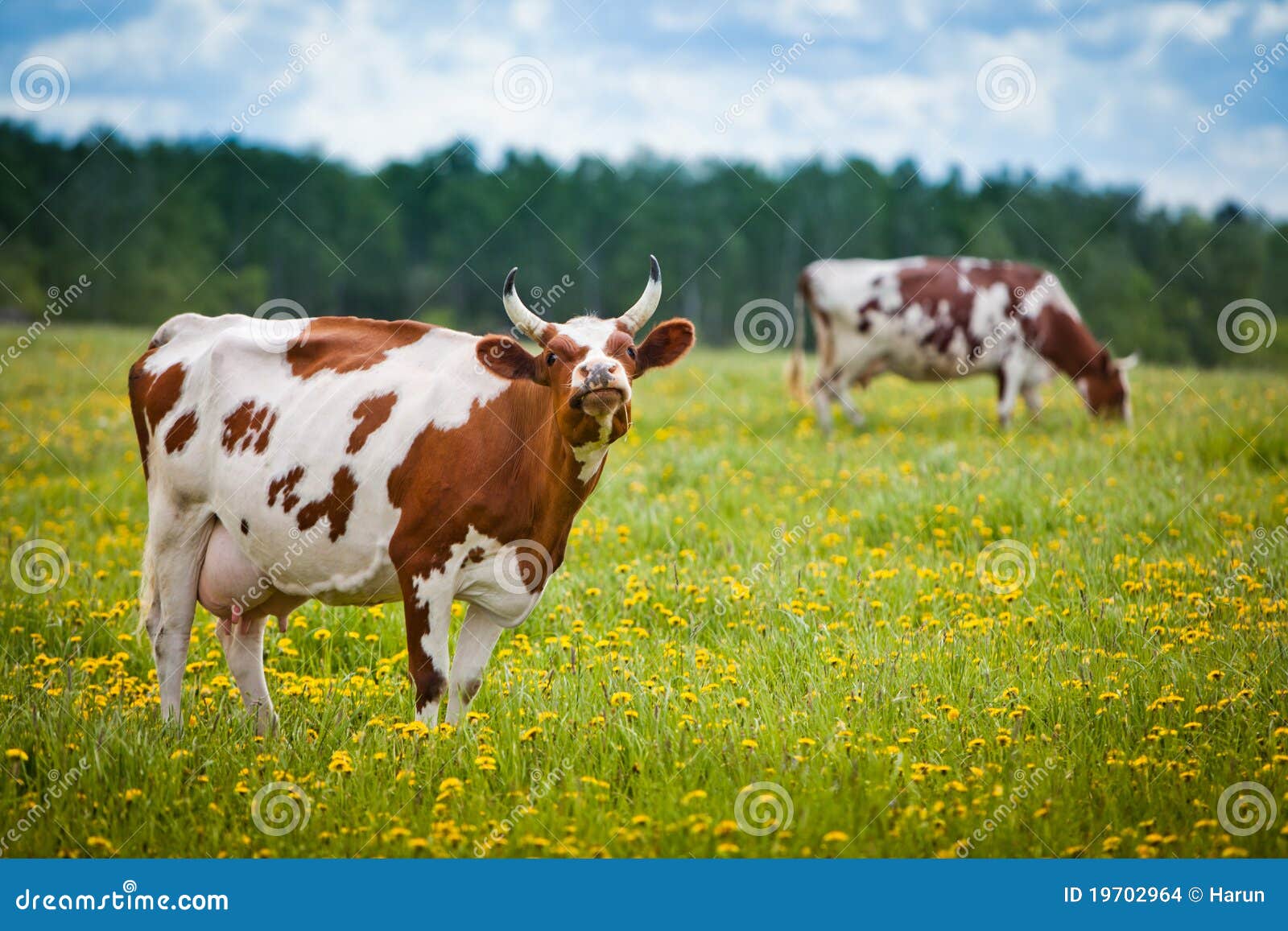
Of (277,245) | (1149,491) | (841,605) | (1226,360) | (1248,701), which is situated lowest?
(1248,701)

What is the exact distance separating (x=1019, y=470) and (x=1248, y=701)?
494 centimetres

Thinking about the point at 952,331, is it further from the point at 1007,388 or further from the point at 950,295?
the point at 1007,388

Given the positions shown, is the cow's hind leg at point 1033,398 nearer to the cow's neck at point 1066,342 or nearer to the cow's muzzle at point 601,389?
the cow's neck at point 1066,342

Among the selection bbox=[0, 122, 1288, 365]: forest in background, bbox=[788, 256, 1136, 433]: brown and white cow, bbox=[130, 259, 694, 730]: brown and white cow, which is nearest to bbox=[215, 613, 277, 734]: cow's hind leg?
bbox=[130, 259, 694, 730]: brown and white cow

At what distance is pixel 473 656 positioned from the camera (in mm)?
5188

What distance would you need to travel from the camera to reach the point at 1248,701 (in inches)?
196

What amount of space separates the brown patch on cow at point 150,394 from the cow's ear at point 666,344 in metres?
2.61

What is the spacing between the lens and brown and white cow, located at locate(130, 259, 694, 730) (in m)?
4.87

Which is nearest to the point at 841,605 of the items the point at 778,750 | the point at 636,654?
the point at 636,654

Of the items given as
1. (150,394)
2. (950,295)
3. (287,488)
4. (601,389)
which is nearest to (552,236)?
(950,295)

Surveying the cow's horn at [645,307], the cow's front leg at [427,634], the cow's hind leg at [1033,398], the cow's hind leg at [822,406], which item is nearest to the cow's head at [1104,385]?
the cow's hind leg at [1033,398]

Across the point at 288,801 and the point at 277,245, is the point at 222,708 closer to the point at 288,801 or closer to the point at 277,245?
the point at 288,801

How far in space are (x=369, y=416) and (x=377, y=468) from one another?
0.30 m

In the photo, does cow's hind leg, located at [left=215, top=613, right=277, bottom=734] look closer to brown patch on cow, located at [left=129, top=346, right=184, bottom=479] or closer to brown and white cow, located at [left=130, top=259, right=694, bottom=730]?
brown and white cow, located at [left=130, top=259, right=694, bottom=730]
